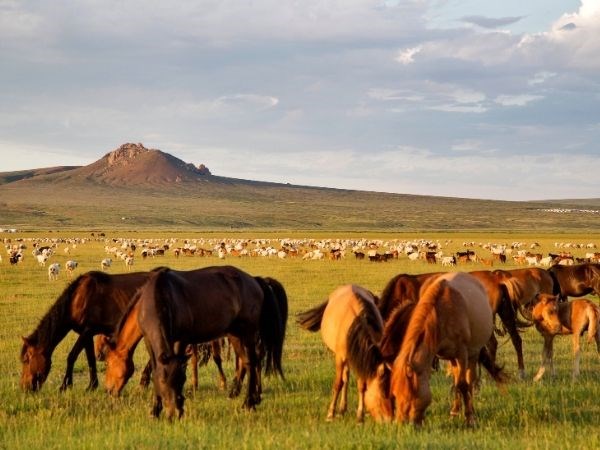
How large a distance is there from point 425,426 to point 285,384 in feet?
11.9

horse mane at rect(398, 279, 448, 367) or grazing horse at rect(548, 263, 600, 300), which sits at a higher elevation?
horse mane at rect(398, 279, 448, 367)

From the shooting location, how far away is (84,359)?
14.1 m

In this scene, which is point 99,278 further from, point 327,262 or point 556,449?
point 327,262

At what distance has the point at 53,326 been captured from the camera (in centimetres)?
1073

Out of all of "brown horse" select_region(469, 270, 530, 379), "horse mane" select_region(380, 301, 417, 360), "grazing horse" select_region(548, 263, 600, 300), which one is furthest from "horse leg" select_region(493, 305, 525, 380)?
"grazing horse" select_region(548, 263, 600, 300)

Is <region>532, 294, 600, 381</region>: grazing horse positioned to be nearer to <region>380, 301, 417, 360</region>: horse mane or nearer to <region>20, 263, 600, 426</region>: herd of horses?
<region>20, 263, 600, 426</region>: herd of horses

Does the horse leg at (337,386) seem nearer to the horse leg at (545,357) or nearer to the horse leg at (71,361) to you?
the horse leg at (545,357)

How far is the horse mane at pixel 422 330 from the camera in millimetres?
7602

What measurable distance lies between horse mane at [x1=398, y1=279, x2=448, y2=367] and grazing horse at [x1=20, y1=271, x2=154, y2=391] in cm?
497

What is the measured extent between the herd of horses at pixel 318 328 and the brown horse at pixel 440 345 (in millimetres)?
12

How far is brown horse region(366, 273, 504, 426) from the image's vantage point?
7.40m

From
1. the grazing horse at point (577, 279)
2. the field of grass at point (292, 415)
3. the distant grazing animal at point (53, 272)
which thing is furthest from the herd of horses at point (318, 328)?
the distant grazing animal at point (53, 272)

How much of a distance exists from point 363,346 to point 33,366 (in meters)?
5.29

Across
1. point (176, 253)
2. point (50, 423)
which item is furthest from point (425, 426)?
point (176, 253)
